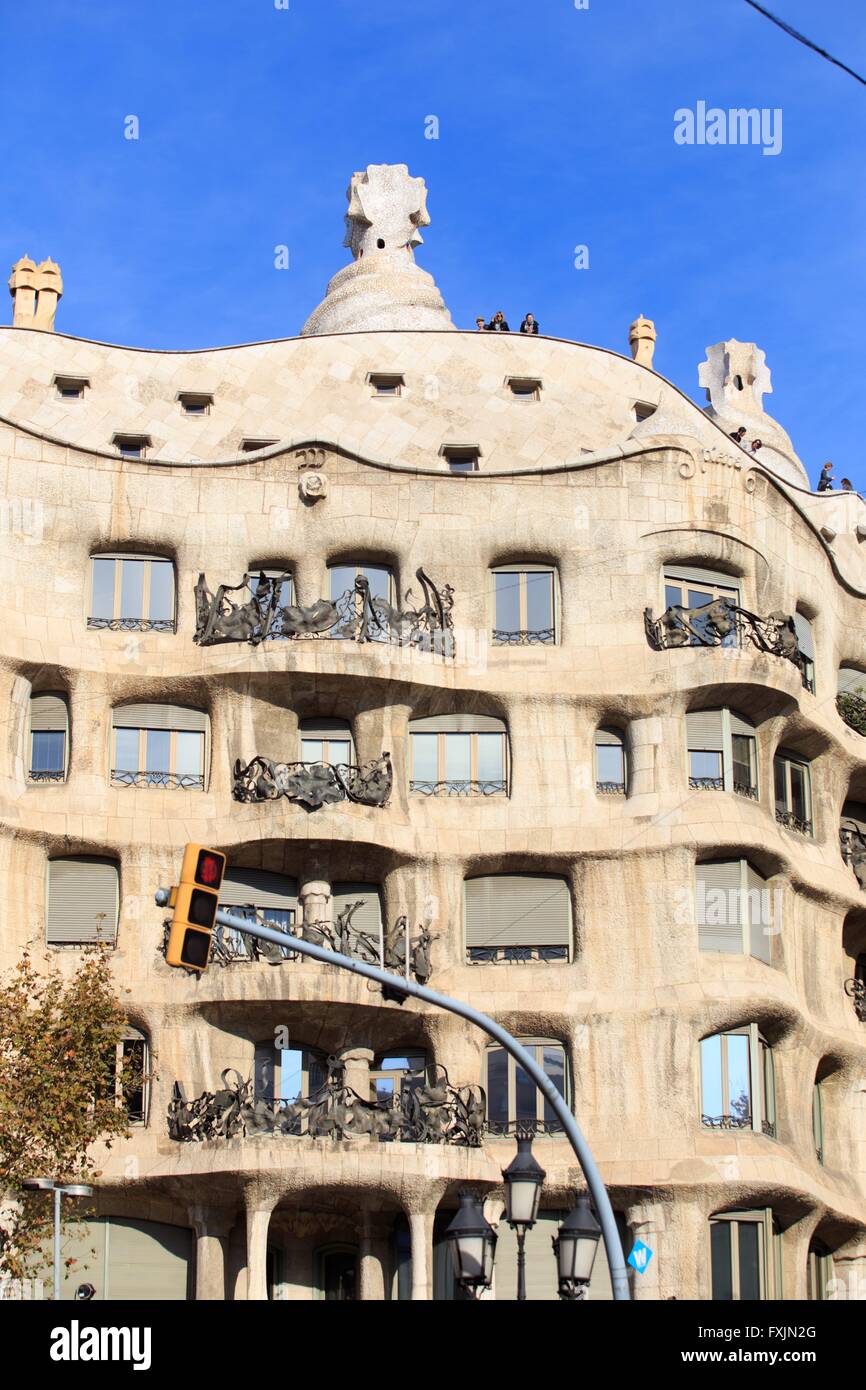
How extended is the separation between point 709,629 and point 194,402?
A: 11254 millimetres

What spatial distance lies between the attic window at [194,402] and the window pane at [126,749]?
760cm

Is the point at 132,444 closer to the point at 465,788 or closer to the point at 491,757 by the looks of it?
the point at 491,757

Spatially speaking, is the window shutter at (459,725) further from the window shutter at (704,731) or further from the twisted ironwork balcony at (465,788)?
the window shutter at (704,731)

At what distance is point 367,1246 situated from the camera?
3759 cm

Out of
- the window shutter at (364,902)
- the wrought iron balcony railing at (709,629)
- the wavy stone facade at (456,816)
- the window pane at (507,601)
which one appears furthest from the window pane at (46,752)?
the wrought iron balcony railing at (709,629)

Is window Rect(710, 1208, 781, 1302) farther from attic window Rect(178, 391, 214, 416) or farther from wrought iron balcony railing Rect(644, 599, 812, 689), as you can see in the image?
attic window Rect(178, 391, 214, 416)

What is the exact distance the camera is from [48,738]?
40.0 m

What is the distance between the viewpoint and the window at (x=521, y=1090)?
38812 mm
